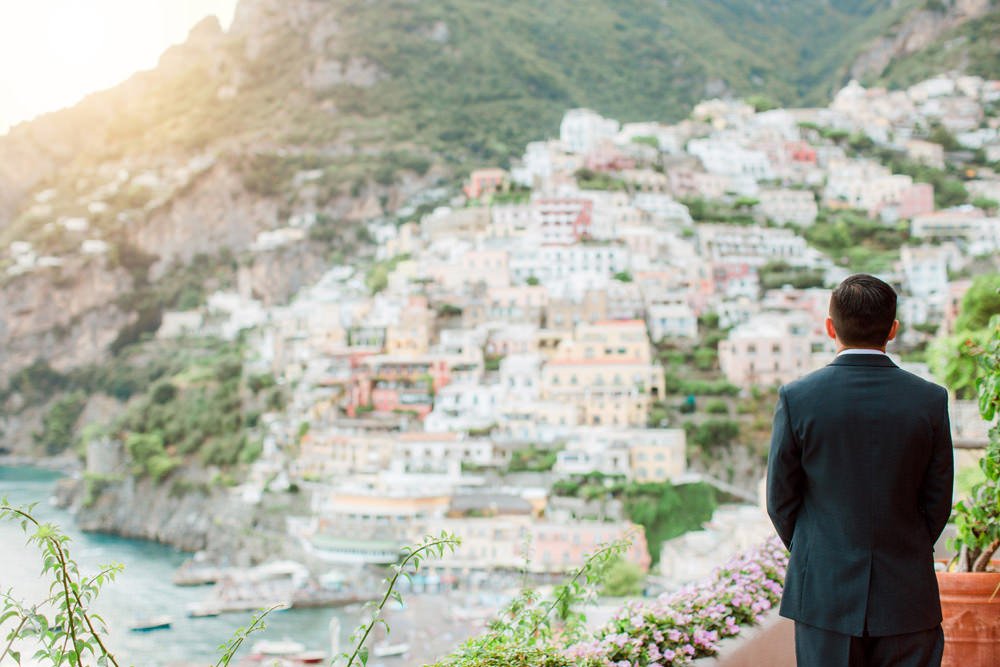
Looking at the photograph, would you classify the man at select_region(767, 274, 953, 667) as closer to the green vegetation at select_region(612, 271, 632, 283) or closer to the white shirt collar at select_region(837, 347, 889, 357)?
the white shirt collar at select_region(837, 347, 889, 357)

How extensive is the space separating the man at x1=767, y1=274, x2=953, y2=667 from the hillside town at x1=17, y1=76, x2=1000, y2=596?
14.0 meters

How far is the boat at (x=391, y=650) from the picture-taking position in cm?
1666

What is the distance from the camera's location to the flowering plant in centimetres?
245

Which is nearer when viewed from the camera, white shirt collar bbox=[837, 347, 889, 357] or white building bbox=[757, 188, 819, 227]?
white shirt collar bbox=[837, 347, 889, 357]

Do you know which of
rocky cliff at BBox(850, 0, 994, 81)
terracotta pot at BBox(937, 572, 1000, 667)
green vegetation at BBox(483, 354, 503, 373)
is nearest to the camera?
terracotta pot at BBox(937, 572, 1000, 667)

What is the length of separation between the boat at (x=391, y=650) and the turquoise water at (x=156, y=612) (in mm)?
2425

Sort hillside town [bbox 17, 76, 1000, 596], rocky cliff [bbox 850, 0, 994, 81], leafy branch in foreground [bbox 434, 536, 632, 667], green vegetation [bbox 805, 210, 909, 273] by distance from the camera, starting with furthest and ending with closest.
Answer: rocky cliff [bbox 850, 0, 994, 81]
green vegetation [bbox 805, 210, 909, 273]
hillside town [bbox 17, 76, 1000, 596]
leafy branch in foreground [bbox 434, 536, 632, 667]

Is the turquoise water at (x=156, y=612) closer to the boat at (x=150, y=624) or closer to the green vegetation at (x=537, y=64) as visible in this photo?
the boat at (x=150, y=624)

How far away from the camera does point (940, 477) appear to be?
188 cm

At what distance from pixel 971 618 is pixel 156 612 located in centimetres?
2168

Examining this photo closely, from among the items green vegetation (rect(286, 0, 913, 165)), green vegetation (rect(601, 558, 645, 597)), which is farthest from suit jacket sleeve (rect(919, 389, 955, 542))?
green vegetation (rect(286, 0, 913, 165))

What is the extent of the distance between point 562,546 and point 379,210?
36.5 meters

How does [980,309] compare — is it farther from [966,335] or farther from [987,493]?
[987,493]

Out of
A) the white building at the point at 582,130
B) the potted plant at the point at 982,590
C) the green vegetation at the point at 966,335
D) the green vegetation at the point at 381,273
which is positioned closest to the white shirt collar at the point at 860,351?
the potted plant at the point at 982,590
